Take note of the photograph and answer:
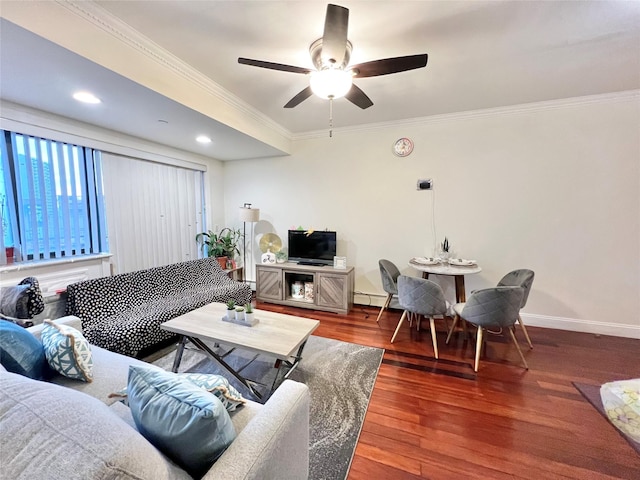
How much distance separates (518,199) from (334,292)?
8.39ft

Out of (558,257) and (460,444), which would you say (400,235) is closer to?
(558,257)

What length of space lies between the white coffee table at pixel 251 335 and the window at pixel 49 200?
1761mm

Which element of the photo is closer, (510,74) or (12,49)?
(12,49)

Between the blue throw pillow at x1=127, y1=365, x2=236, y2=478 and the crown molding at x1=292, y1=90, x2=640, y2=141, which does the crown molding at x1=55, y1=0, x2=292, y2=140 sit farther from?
the blue throw pillow at x1=127, y1=365, x2=236, y2=478

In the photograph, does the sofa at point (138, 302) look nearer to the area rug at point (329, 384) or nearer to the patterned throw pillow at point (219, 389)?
the area rug at point (329, 384)

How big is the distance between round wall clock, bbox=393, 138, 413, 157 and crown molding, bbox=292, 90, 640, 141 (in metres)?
0.21

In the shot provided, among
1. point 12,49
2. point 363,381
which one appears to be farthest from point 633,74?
point 12,49

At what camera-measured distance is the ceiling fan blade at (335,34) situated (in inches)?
54.4

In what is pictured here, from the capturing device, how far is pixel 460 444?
1542 mm

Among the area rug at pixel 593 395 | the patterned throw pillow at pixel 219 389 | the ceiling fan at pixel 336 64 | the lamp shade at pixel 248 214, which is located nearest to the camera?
the patterned throw pillow at pixel 219 389

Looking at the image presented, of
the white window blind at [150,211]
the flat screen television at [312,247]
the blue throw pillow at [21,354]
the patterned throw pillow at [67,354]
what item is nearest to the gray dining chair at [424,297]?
the flat screen television at [312,247]

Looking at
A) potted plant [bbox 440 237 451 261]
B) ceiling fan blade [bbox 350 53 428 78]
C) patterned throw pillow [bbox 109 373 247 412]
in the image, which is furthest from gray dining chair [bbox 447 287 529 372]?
patterned throw pillow [bbox 109 373 247 412]

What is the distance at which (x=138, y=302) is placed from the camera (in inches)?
Answer: 100

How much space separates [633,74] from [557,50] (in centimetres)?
108
